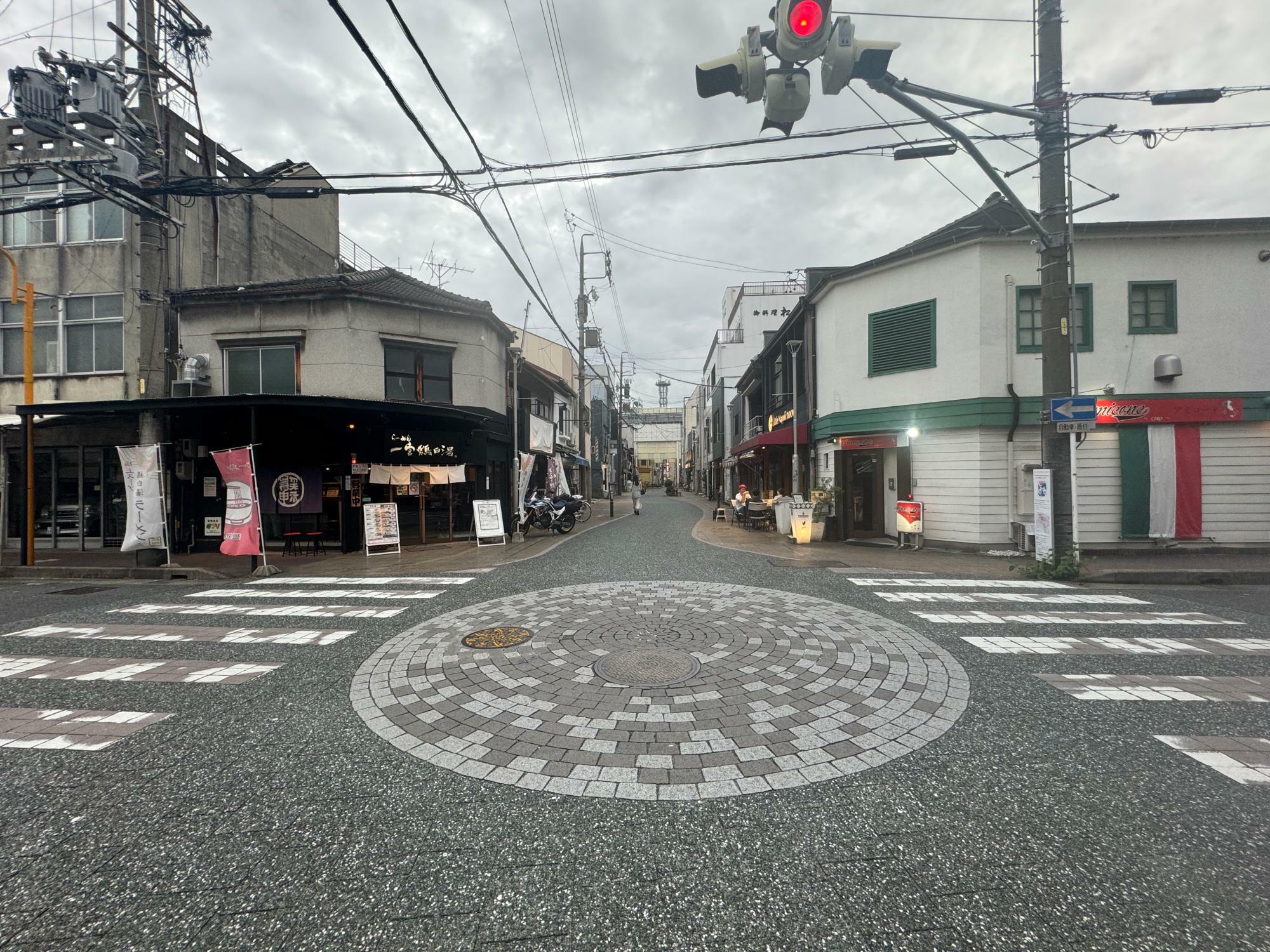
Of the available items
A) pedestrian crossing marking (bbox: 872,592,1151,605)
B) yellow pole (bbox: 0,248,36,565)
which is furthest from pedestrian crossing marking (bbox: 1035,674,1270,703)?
yellow pole (bbox: 0,248,36,565)

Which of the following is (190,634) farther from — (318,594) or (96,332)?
(96,332)

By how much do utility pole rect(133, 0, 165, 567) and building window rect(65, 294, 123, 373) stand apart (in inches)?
150

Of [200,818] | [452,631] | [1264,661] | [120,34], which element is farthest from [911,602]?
[120,34]

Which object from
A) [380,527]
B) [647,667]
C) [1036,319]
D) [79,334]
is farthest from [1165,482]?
[79,334]

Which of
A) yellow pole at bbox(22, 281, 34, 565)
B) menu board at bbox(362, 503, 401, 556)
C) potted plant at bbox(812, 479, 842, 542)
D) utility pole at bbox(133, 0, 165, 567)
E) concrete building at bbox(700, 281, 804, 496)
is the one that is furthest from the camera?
concrete building at bbox(700, 281, 804, 496)

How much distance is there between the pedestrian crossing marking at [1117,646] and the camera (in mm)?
5406

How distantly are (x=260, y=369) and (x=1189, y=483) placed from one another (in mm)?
24078

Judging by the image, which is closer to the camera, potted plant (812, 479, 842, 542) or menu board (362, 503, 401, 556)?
menu board (362, 503, 401, 556)

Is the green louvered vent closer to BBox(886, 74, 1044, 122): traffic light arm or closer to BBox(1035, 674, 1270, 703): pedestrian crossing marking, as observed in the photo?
BBox(886, 74, 1044, 122): traffic light arm

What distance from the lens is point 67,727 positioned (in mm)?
3904

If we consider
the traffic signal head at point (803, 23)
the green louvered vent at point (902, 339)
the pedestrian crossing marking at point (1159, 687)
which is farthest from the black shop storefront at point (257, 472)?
the pedestrian crossing marking at point (1159, 687)

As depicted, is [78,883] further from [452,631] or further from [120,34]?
[120,34]

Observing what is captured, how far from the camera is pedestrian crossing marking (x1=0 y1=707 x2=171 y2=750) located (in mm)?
3643

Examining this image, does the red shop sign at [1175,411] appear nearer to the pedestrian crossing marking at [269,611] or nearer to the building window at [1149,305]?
the building window at [1149,305]
